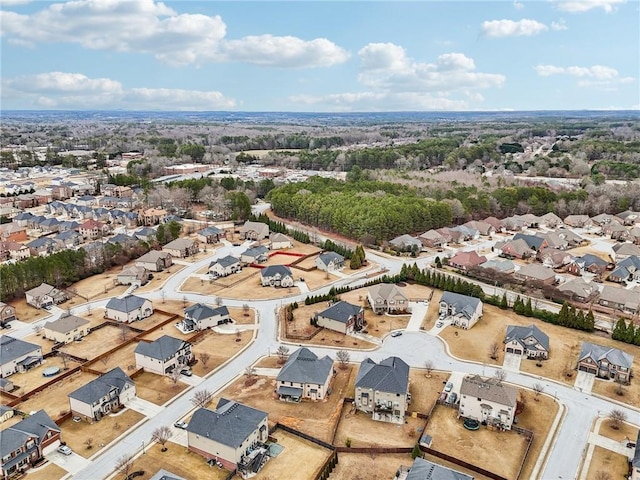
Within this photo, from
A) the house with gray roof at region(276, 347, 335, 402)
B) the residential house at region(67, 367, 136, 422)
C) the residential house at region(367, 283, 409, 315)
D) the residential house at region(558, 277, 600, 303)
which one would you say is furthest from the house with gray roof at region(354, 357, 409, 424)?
the residential house at region(558, 277, 600, 303)

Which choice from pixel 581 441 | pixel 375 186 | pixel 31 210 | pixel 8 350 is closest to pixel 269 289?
pixel 8 350

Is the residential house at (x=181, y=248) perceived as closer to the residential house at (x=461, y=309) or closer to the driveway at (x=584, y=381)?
the residential house at (x=461, y=309)

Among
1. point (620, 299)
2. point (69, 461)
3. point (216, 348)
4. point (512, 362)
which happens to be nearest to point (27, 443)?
point (69, 461)

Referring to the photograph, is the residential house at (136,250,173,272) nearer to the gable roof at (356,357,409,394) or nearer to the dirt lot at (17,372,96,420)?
the dirt lot at (17,372,96,420)

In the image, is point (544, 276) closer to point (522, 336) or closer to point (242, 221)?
point (522, 336)

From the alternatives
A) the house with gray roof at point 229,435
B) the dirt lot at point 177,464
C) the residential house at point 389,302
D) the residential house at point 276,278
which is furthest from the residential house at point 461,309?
the dirt lot at point 177,464

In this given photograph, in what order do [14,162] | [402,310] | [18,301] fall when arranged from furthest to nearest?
1. [14,162]
2. [18,301]
3. [402,310]
